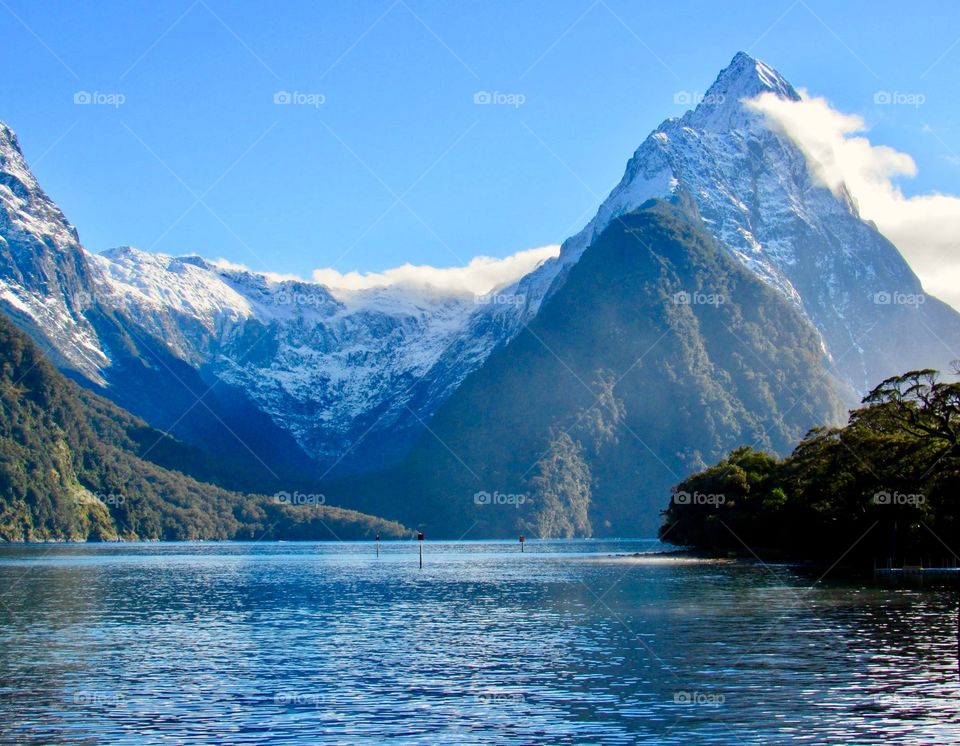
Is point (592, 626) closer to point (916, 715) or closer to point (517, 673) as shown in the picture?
point (517, 673)

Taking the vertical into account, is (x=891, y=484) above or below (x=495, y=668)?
above

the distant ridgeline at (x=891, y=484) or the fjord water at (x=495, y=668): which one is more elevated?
the distant ridgeline at (x=891, y=484)

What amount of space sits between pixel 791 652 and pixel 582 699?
64.8 ft

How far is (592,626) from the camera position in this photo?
94062 millimetres

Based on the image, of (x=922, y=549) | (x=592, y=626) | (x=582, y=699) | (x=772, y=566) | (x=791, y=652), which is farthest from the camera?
(x=772, y=566)

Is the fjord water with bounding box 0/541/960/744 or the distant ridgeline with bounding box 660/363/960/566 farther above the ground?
the distant ridgeline with bounding box 660/363/960/566

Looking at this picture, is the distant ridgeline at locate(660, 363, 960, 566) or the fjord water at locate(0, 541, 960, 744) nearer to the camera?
→ the fjord water at locate(0, 541, 960, 744)

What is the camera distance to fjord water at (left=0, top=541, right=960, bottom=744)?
52094mm

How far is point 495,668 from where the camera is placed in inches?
2790

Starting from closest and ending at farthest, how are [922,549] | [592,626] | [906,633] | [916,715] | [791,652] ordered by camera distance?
[916,715] < [791,652] < [906,633] < [592,626] < [922,549]

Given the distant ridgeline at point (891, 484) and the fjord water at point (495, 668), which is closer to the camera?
the fjord water at point (495, 668)

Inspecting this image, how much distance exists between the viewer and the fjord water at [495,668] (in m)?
52.1

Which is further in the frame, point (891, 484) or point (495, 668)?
point (891, 484)

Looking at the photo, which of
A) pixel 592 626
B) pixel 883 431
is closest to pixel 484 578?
pixel 883 431
